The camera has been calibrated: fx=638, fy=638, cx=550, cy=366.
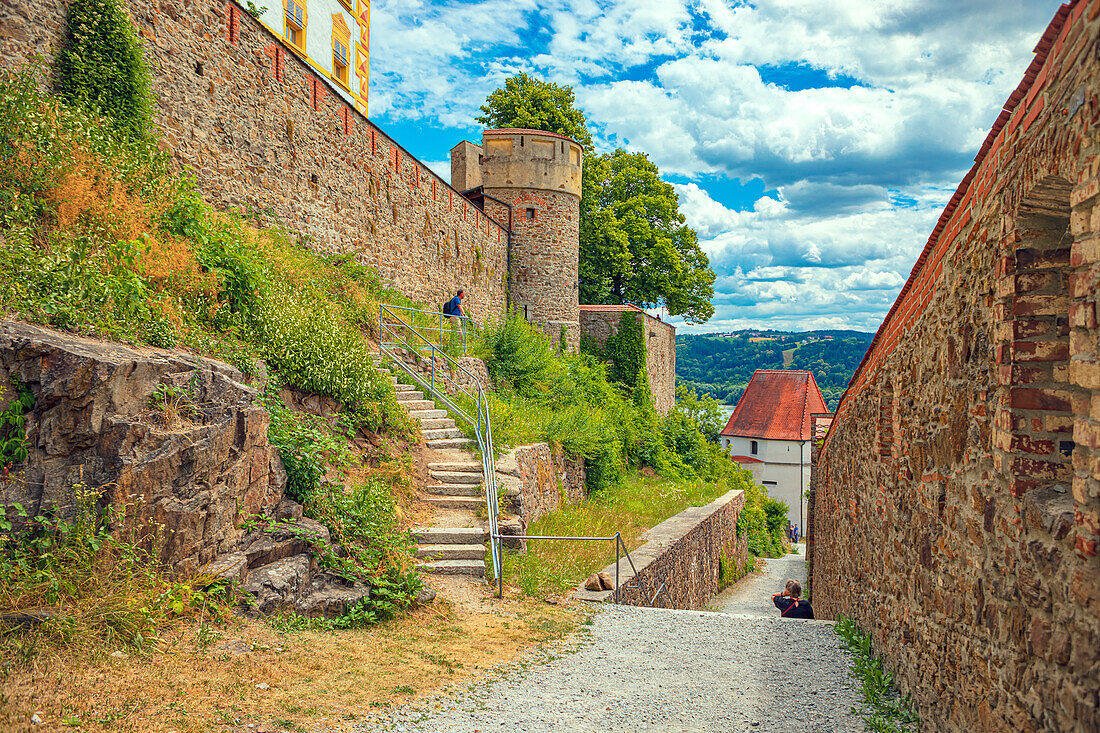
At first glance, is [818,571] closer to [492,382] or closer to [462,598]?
[462,598]

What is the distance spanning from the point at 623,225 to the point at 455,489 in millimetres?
21234

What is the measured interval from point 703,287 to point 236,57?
23.8m

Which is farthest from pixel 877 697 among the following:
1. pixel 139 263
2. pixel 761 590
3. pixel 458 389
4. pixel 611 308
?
pixel 611 308

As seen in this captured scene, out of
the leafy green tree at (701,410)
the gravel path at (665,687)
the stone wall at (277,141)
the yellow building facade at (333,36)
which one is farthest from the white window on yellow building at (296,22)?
the gravel path at (665,687)

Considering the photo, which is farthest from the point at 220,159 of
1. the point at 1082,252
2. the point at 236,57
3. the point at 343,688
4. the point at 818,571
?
the point at 818,571

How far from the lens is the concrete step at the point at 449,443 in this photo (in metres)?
10.1

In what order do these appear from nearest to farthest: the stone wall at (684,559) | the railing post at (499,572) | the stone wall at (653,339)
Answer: the railing post at (499,572) < the stone wall at (684,559) < the stone wall at (653,339)

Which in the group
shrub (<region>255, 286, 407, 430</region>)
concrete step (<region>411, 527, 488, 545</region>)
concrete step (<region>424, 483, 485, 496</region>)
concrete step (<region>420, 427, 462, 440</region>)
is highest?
shrub (<region>255, 286, 407, 430</region>)

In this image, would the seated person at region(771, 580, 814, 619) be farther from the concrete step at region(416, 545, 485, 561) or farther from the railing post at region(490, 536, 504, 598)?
the concrete step at region(416, 545, 485, 561)

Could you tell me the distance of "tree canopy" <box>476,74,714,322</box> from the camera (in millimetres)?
26797

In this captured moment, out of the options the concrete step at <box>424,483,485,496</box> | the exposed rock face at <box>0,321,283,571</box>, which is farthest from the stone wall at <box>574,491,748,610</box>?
the exposed rock face at <box>0,321,283,571</box>

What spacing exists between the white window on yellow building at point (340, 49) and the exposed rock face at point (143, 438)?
26.5 metres

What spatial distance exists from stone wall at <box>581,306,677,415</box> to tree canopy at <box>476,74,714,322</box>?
2.04 metres

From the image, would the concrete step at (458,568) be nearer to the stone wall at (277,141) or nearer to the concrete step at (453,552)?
the concrete step at (453,552)
